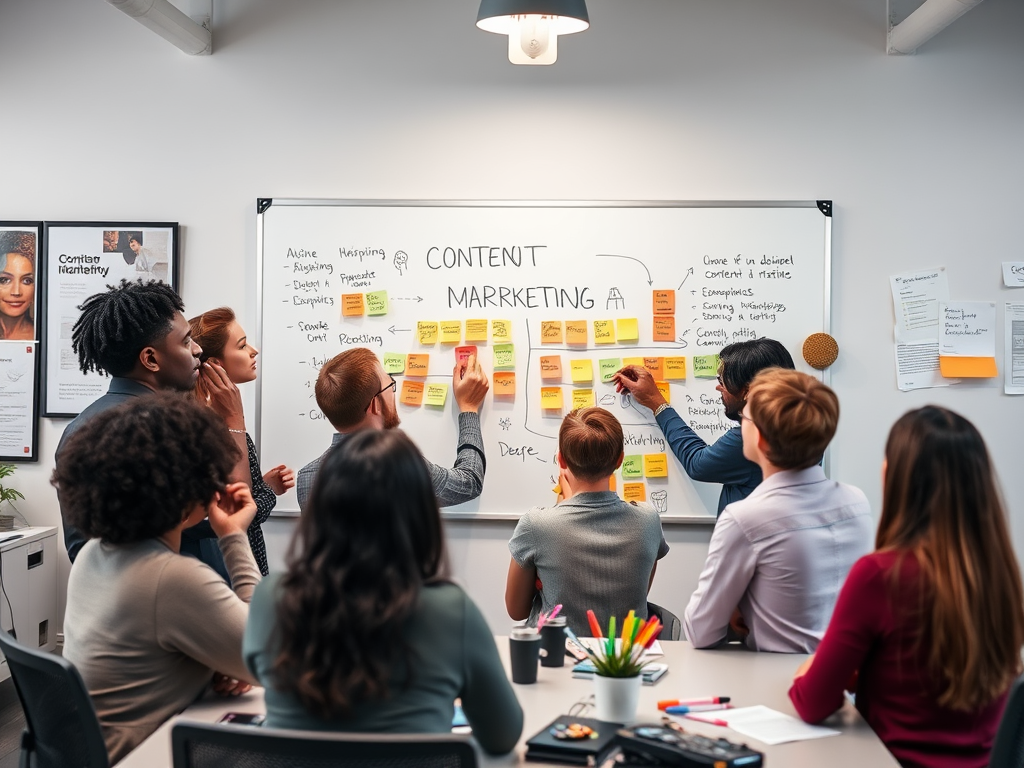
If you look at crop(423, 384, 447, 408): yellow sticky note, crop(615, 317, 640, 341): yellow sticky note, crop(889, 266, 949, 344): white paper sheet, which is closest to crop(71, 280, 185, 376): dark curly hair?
crop(423, 384, 447, 408): yellow sticky note

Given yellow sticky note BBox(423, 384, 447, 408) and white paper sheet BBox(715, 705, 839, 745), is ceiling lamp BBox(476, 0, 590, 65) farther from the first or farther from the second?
white paper sheet BBox(715, 705, 839, 745)

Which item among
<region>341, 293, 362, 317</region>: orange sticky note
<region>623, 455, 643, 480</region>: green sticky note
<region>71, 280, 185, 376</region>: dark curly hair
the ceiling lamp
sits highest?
the ceiling lamp

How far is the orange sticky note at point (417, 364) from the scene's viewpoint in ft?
11.8

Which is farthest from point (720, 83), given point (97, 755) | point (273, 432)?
point (97, 755)

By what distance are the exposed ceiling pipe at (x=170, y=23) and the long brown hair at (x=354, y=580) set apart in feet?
8.28

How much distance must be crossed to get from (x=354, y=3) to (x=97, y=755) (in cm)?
300

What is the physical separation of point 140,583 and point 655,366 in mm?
2325

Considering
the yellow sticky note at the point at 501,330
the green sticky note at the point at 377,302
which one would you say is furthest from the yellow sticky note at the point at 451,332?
the green sticky note at the point at 377,302

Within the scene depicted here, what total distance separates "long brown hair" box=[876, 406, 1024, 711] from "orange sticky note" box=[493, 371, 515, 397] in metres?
2.08

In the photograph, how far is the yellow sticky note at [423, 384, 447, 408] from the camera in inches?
142

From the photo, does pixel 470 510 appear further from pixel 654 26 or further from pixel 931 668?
pixel 931 668

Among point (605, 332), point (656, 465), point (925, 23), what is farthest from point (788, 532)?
point (925, 23)

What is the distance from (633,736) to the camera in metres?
1.46

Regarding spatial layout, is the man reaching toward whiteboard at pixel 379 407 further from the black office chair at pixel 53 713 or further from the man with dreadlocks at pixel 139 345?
the black office chair at pixel 53 713
